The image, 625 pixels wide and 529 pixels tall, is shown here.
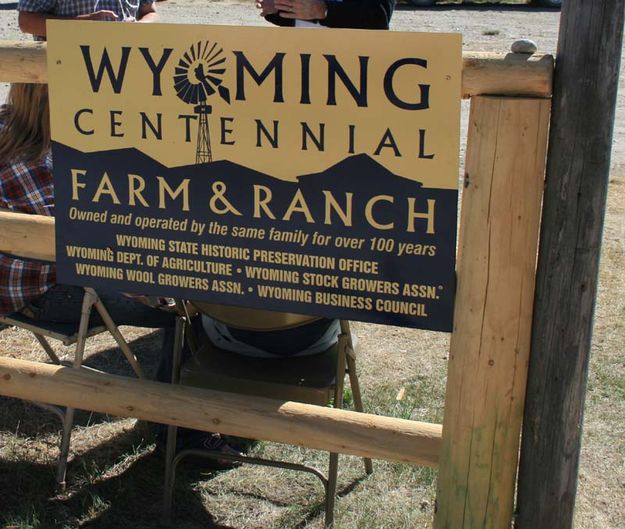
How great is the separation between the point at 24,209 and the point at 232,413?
3.68 ft

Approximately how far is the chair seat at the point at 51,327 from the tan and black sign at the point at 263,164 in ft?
2.39

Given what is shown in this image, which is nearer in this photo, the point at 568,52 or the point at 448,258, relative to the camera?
the point at 568,52

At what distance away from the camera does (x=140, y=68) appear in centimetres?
232

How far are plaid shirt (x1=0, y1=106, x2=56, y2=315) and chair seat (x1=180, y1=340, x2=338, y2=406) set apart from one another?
1.96 ft

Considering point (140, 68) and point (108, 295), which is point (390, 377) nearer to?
point (108, 295)

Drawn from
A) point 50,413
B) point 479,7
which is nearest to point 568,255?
point 50,413

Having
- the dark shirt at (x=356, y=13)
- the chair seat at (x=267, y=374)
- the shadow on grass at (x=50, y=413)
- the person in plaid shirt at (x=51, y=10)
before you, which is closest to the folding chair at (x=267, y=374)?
the chair seat at (x=267, y=374)

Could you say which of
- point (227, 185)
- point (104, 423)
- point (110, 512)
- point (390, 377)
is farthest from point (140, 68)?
point (390, 377)

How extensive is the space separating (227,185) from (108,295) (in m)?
1.04

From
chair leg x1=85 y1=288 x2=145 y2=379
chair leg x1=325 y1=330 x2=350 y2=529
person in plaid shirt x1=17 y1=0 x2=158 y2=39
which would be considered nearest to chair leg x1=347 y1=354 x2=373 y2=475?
chair leg x1=325 y1=330 x2=350 y2=529

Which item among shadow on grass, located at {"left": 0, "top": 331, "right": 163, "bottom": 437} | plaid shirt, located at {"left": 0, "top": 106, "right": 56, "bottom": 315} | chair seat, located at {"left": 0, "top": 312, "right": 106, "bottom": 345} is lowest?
shadow on grass, located at {"left": 0, "top": 331, "right": 163, "bottom": 437}

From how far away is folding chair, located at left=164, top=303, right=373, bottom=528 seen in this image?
9.52 feet

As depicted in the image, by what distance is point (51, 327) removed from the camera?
322 centimetres

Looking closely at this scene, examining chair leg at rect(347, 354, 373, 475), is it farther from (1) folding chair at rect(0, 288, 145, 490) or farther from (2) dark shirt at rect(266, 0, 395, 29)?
(2) dark shirt at rect(266, 0, 395, 29)
